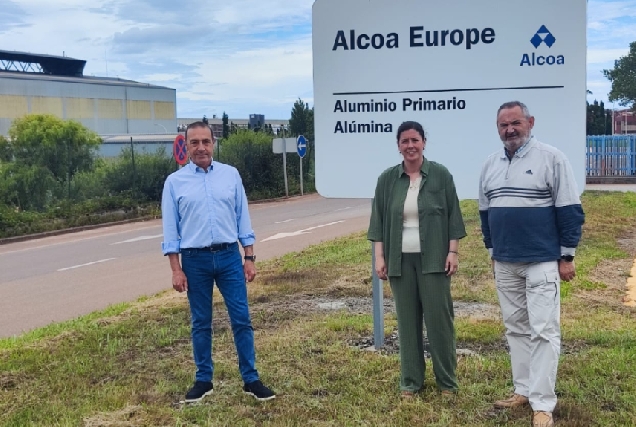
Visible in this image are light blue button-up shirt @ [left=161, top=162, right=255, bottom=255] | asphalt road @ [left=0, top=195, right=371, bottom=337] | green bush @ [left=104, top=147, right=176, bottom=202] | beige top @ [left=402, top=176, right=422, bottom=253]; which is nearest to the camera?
beige top @ [left=402, top=176, right=422, bottom=253]

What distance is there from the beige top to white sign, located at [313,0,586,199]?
1291mm

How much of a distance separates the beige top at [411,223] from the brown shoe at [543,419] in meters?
1.23

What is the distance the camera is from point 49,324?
27.4 ft

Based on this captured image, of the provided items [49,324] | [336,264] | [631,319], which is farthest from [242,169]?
[631,319]

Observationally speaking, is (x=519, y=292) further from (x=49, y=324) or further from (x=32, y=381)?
(x=49, y=324)

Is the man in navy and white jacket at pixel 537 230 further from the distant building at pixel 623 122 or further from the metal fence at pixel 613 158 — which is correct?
the distant building at pixel 623 122

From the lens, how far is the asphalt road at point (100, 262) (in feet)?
31.6

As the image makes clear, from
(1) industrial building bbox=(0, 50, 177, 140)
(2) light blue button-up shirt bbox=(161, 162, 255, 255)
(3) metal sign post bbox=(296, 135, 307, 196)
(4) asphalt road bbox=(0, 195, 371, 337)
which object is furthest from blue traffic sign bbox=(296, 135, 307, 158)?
(1) industrial building bbox=(0, 50, 177, 140)

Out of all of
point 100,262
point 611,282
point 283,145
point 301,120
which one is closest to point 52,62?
point 301,120

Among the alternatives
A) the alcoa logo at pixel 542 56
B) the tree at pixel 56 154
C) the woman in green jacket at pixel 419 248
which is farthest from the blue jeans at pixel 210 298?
the tree at pixel 56 154

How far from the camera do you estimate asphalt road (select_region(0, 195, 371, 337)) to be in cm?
964

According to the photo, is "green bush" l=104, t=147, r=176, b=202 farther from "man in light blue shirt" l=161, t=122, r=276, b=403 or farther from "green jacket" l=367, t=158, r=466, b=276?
"green jacket" l=367, t=158, r=466, b=276

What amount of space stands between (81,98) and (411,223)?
69133 millimetres

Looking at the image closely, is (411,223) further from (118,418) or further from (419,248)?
(118,418)
